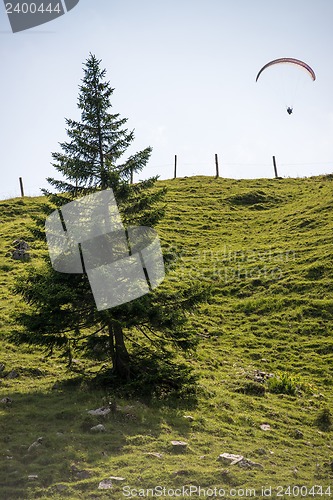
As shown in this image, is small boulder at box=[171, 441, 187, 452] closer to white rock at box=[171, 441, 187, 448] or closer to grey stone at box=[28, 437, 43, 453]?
white rock at box=[171, 441, 187, 448]

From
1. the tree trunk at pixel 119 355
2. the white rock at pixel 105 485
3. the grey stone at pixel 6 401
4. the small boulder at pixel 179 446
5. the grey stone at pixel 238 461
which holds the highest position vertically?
the tree trunk at pixel 119 355

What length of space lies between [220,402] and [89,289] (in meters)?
5.90

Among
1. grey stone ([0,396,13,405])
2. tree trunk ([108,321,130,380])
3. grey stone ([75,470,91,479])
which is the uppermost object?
tree trunk ([108,321,130,380])

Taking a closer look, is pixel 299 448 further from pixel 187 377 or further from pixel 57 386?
pixel 57 386

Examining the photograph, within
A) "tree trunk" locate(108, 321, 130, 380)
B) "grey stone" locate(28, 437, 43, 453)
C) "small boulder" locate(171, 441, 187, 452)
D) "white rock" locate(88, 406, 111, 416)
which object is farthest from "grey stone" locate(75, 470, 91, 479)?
"tree trunk" locate(108, 321, 130, 380)

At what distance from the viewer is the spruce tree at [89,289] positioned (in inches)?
639

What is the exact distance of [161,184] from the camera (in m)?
52.5

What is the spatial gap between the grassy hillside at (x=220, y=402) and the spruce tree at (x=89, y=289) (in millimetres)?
1309

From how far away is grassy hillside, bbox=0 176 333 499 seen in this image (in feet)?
40.0

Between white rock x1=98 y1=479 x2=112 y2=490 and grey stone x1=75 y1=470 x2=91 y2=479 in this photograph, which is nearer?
white rock x1=98 y1=479 x2=112 y2=490

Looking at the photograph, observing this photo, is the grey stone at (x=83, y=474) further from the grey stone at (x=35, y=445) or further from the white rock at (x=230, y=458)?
the white rock at (x=230, y=458)

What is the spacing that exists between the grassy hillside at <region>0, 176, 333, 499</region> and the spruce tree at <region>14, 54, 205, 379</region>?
1.31 metres

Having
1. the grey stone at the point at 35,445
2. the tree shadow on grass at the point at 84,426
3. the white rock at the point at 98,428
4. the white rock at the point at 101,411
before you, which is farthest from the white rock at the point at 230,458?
the grey stone at the point at 35,445

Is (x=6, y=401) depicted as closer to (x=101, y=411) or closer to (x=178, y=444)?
(x=101, y=411)
